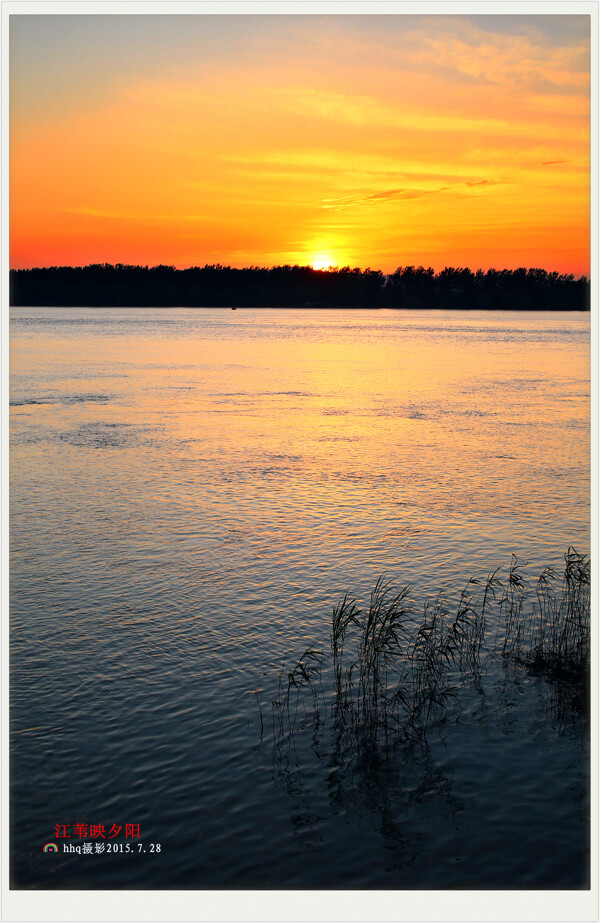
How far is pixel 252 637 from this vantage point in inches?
770

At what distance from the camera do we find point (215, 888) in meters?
11.4

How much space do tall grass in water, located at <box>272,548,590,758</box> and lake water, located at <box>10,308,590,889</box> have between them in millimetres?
640

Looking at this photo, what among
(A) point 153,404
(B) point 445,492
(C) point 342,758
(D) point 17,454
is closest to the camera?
(C) point 342,758

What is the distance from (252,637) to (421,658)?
437 cm

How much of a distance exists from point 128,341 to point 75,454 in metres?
93.8

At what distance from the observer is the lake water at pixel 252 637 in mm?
12250

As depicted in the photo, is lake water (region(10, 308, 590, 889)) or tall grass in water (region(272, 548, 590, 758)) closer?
lake water (region(10, 308, 590, 889))

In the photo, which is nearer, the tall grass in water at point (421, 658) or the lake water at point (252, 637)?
the lake water at point (252, 637)

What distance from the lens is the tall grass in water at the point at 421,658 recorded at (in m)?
16.0

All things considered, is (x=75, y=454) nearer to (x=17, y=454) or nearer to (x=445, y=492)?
(x=17, y=454)

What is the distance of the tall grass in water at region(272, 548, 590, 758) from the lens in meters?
16.0

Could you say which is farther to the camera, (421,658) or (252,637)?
(252,637)

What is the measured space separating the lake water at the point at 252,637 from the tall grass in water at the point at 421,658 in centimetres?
64
